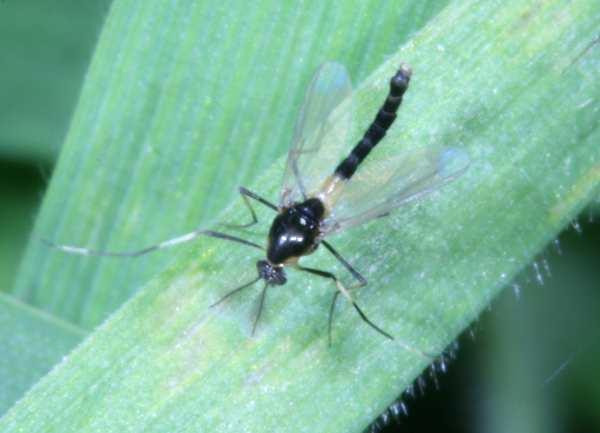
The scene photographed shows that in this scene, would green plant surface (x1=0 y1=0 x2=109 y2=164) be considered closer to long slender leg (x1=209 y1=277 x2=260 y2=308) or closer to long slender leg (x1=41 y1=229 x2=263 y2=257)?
long slender leg (x1=41 y1=229 x2=263 y2=257)

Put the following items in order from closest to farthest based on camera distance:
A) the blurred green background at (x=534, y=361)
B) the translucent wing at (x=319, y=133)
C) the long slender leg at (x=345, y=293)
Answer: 1. the long slender leg at (x=345, y=293)
2. the translucent wing at (x=319, y=133)
3. the blurred green background at (x=534, y=361)

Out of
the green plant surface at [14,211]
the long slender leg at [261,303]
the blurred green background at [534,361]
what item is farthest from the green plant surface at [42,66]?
the long slender leg at [261,303]

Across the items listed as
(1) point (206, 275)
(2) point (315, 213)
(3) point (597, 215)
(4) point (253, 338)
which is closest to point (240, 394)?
(4) point (253, 338)

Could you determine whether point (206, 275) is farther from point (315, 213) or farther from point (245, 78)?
point (245, 78)

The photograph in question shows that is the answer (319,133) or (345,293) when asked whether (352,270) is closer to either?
(345,293)

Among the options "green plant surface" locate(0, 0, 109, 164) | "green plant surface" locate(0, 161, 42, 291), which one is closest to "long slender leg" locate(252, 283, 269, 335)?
"green plant surface" locate(0, 161, 42, 291)

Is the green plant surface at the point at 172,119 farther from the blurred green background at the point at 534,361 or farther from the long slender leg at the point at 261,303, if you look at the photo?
the long slender leg at the point at 261,303
